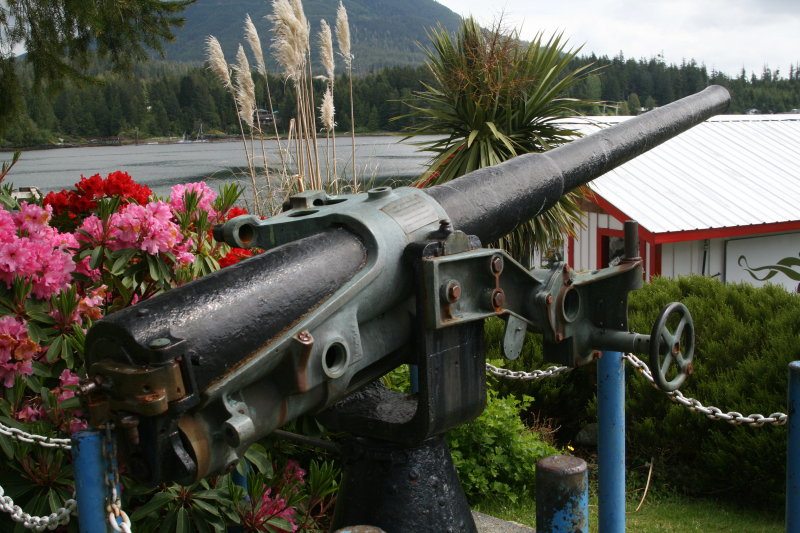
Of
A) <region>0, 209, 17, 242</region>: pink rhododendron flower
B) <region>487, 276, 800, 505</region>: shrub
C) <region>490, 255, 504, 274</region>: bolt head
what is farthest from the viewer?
<region>487, 276, 800, 505</region>: shrub

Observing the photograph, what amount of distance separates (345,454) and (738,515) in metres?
3.31

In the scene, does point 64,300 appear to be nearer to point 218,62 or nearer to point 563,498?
point 563,498

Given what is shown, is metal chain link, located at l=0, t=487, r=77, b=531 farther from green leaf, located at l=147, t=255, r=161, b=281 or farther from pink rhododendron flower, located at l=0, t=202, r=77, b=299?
green leaf, located at l=147, t=255, r=161, b=281

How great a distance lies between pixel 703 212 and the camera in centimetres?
940

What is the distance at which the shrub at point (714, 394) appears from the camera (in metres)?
4.76

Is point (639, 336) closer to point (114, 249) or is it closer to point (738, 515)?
point (114, 249)

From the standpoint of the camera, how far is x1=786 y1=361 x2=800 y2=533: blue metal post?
2.58 m

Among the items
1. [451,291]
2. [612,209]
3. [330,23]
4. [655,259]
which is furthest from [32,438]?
[330,23]

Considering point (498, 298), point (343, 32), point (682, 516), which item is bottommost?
point (682, 516)

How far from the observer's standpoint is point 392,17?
16538 centimetres

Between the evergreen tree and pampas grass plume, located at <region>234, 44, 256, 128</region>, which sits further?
pampas grass plume, located at <region>234, 44, 256, 128</region>

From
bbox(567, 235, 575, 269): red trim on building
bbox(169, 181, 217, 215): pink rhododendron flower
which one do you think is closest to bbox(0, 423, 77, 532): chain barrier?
bbox(169, 181, 217, 215): pink rhododendron flower

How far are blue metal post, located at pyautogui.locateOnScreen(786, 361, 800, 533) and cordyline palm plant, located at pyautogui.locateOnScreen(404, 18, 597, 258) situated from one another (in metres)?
6.50

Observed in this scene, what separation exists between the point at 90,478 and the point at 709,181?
32.5 ft
